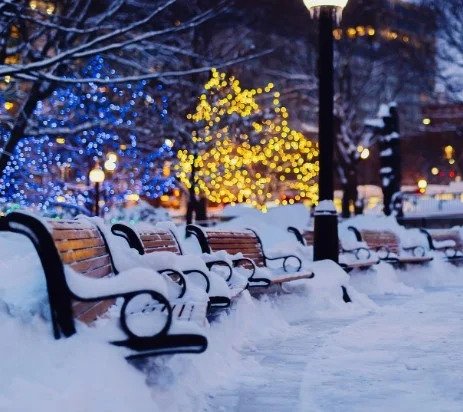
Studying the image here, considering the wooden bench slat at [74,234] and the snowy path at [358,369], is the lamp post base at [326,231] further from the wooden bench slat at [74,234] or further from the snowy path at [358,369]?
the wooden bench slat at [74,234]

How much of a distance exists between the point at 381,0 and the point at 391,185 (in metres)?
17.3

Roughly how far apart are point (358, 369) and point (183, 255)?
6.05 ft

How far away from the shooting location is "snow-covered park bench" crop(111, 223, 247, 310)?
7098mm

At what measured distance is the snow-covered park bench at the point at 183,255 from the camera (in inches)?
279

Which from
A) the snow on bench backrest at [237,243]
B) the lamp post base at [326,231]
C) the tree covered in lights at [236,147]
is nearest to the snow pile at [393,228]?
the lamp post base at [326,231]

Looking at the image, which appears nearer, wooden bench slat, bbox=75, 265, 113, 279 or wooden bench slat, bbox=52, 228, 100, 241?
wooden bench slat, bbox=52, 228, 100, 241

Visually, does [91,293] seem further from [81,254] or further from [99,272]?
[99,272]

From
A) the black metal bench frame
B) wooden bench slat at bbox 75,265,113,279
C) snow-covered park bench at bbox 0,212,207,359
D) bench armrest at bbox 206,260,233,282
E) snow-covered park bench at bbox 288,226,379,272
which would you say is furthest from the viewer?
snow-covered park bench at bbox 288,226,379,272

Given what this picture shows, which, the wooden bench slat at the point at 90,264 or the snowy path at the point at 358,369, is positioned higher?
the wooden bench slat at the point at 90,264

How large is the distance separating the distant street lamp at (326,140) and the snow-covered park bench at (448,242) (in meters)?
6.66

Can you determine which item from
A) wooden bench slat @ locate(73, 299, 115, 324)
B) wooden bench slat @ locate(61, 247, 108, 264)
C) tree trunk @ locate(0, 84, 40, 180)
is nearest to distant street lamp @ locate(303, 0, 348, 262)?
wooden bench slat @ locate(61, 247, 108, 264)

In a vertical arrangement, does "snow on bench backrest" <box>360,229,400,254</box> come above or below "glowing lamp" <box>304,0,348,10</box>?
below

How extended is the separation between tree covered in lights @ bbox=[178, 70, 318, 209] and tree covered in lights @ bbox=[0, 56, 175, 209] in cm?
144

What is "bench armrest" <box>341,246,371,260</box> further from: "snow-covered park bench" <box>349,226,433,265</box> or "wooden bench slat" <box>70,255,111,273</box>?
"wooden bench slat" <box>70,255,111,273</box>
